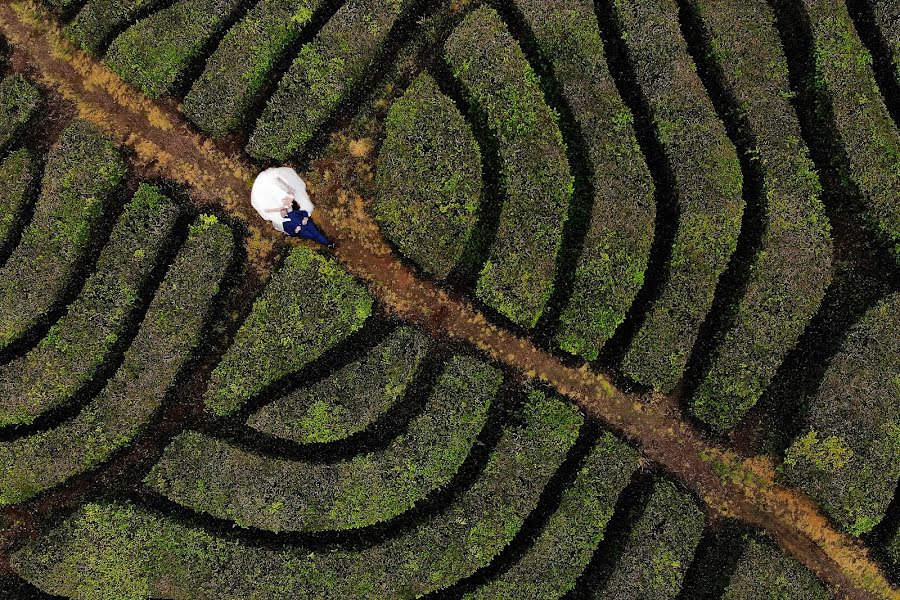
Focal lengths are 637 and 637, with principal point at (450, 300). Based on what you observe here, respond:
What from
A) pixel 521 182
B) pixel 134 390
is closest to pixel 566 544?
pixel 521 182

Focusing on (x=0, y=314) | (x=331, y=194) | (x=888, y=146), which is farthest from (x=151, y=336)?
(x=888, y=146)

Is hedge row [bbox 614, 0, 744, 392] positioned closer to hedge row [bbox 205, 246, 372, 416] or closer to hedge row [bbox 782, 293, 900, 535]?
hedge row [bbox 782, 293, 900, 535]

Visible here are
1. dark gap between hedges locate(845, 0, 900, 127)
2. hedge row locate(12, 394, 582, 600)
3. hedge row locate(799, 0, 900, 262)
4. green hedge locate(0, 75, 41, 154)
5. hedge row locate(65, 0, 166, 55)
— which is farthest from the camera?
dark gap between hedges locate(845, 0, 900, 127)

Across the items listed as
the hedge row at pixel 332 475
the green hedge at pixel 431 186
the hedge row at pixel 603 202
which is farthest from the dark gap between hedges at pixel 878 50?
the hedge row at pixel 332 475

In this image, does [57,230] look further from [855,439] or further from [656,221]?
[855,439]

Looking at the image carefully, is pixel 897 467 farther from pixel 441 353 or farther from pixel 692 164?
pixel 441 353

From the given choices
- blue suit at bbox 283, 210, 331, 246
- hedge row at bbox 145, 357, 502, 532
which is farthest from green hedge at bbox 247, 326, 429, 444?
blue suit at bbox 283, 210, 331, 246
